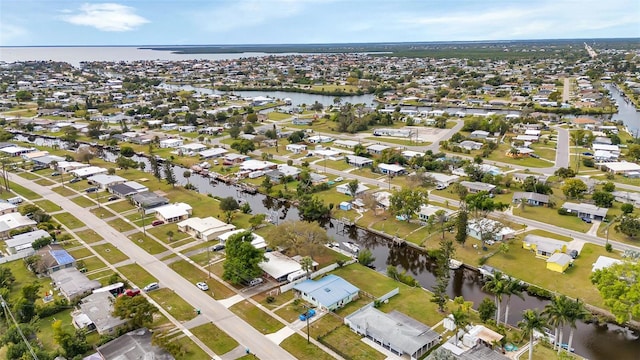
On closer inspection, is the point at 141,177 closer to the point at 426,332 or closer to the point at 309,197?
the point at 309,197

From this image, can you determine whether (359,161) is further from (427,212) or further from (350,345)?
(350,345)

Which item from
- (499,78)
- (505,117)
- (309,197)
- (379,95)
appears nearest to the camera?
(309,197)

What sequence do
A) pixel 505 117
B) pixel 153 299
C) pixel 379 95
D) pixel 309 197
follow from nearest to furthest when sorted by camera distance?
pixel 153 299
pixel 309 197
pixel 505 117
pixel 379 95

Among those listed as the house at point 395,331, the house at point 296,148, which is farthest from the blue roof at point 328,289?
the house at point 296,148

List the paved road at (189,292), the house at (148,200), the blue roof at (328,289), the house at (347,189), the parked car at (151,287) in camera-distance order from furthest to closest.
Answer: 1. the house at (347,189)
2. the house at (148,200)
3. the parked car at (151,287)
4. the blue roof at (328,289)
5. the paved road at (189,292)

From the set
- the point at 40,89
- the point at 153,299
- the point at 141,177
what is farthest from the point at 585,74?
the point at 40,89

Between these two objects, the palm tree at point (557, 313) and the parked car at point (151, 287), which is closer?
the palm tree at point (557, 313)

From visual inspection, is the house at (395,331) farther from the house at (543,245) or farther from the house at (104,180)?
the house at (104,180)


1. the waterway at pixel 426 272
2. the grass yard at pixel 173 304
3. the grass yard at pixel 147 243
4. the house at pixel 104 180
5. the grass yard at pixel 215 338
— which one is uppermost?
the house at pixel 104 180
